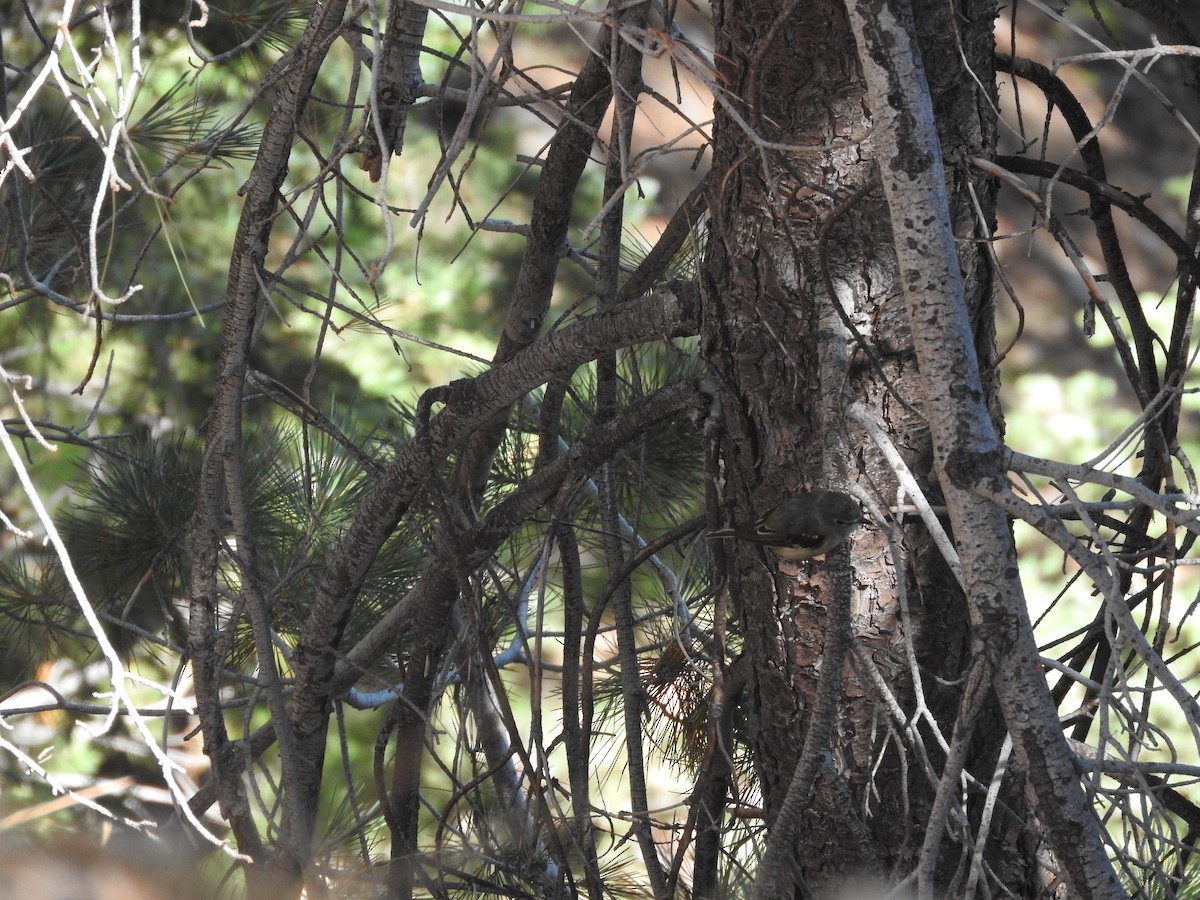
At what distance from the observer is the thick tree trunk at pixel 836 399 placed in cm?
68

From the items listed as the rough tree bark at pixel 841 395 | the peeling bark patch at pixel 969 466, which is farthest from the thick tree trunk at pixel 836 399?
the peeling bark patch at pixel 969 466

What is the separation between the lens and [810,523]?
0.64 meters

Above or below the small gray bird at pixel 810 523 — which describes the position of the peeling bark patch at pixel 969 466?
below

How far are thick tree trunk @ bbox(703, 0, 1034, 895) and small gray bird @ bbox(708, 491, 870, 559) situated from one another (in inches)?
0.6

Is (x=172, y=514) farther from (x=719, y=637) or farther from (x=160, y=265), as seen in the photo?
(x=160, y=265)

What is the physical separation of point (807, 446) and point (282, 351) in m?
2.80

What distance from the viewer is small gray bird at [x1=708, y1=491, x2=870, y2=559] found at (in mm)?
629

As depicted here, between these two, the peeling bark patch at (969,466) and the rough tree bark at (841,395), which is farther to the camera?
the rough tree bark at (841,395)

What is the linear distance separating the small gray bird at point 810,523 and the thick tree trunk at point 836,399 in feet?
0.05

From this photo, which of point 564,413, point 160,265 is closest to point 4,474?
point 160,265

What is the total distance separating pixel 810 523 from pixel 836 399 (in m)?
0.09

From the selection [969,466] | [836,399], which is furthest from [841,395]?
[969,466]

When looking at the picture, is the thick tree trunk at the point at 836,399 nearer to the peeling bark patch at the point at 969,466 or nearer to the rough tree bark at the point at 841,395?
the rough tree bark at the point at 841,395

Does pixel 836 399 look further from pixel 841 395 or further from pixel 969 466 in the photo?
pixel 969 466
